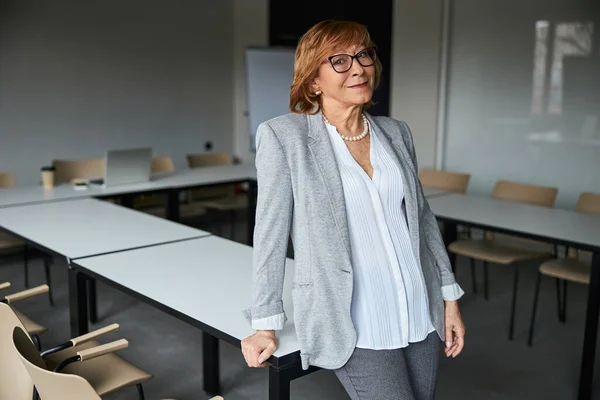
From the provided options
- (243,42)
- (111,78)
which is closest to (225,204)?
(111,78)

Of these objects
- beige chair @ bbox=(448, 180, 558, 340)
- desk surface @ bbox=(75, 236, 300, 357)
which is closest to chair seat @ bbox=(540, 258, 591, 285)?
beige chair @ bbox=(448, 180, 558, 340)

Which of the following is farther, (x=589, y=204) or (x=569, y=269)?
(x=589, y=204)

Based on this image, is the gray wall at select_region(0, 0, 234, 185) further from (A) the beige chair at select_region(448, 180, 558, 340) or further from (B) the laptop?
(A) the beige chair at select_region(448, 180, 558, 340)

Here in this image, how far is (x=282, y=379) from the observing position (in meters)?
1.80

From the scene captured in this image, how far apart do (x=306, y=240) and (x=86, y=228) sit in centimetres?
220

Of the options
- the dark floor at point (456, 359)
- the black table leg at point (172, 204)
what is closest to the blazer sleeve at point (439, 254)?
the dark floor at point (456, 359)

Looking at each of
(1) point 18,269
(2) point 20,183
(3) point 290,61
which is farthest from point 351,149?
(2) point 20,183

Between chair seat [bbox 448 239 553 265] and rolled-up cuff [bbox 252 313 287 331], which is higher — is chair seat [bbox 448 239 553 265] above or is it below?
below

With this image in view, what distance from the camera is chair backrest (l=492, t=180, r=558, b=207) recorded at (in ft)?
15.8

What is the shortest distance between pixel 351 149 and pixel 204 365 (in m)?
1.87

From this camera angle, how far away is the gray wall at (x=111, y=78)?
23.1 feet

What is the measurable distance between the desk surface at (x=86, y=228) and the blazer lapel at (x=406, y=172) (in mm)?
1686

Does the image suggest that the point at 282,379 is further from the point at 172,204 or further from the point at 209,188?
the point at 209,188

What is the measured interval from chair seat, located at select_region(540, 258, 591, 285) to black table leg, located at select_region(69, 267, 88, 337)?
2.68 meters
